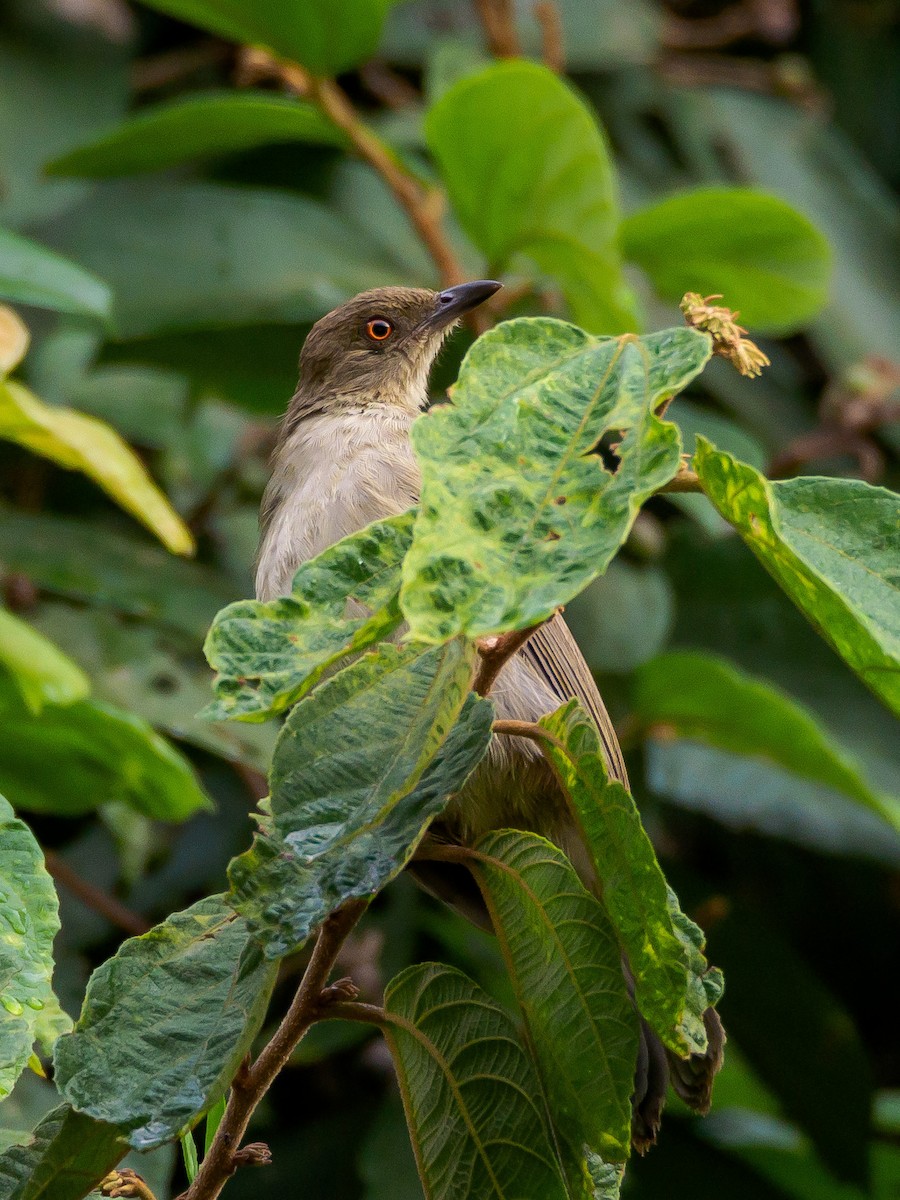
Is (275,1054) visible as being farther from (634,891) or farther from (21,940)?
(634,891)

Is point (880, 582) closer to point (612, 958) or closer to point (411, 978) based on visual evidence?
point (612, 958)

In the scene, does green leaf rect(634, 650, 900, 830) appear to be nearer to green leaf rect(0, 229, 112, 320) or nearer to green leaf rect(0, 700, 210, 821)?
green leaf rect(0, 700, 210, 821)

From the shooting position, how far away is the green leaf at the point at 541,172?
339 cm

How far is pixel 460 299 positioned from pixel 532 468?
224cm

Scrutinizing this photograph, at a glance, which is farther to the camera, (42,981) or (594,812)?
(594,812)

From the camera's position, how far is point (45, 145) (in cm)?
409

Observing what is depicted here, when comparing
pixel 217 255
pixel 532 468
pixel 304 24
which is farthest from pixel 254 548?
pixel 532 468

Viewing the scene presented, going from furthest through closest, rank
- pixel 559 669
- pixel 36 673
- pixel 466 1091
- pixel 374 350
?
pixel 374 350 < pixel 559 669 < pixel 36 673 < pixel 466 1091

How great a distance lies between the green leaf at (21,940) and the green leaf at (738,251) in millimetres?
2632

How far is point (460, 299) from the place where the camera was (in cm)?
338

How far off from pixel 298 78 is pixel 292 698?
3.05 m

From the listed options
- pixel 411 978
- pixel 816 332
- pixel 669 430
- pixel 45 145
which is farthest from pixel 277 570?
pixel 816 332

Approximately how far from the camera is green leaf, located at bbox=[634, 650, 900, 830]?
10.4 ft

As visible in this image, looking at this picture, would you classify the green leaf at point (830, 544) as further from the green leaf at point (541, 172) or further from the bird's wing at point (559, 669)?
the green leaf at point (541, 172)
